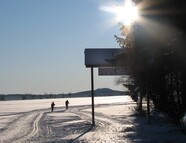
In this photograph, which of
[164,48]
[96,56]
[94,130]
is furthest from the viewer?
[96,56]

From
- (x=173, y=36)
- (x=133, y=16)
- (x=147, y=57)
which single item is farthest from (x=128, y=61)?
(x=173, y=36)

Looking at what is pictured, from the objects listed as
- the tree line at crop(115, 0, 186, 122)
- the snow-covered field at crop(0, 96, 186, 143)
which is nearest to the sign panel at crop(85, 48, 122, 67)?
the snow-covered field at crop(0, 96, 186, 143)

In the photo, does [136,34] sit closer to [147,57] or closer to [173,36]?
[147,57]

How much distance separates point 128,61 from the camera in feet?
92.7

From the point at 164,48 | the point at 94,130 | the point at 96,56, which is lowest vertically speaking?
the point at 94,130

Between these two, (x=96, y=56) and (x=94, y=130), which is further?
(x=96, y=56)

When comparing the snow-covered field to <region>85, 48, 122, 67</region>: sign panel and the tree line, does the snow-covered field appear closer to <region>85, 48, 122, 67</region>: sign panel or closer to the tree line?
the tree line

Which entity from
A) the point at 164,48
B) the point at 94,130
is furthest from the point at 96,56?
the point at 164,48

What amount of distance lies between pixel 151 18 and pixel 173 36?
1.52 metres

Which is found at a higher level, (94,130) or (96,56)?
(96,56)

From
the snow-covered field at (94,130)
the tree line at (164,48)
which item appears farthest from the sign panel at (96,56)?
the tree line at (164,48)

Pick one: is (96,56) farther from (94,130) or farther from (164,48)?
(164,48)

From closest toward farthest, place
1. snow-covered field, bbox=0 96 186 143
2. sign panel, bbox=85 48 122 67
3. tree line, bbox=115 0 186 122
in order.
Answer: tree line, bbox=115 0 186 122 → snow-covered field, bbox=0 96 186 143 → sign panel, bbox=85 48 122 67

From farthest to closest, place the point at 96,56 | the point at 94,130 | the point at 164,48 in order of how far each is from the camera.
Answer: the point at 96,56
the point at 94,130
the point at 164,48
